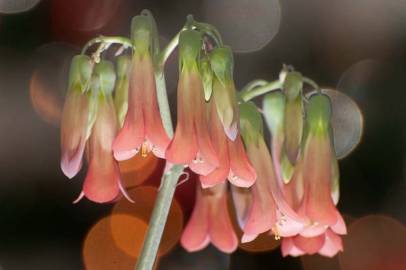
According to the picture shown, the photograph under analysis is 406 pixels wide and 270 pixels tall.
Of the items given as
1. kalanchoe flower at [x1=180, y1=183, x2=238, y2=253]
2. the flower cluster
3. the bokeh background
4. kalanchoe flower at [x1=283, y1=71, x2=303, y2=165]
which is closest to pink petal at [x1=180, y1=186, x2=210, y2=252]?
kalanchoe flower at [x1=180, y1=183, x2=238, y2=253]

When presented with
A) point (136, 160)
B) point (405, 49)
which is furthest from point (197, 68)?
point (405, 49)

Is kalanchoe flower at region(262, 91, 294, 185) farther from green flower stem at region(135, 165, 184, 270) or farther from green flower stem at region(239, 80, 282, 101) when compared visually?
green flower stem at region(135, 165, 184, 270)

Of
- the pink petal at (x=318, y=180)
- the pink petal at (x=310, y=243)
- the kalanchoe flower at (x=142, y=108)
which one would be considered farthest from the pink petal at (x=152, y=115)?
the pink petal at (x=310, y=243)

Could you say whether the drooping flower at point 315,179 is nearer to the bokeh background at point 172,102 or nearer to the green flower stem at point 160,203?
the green flower stem at point 160,203

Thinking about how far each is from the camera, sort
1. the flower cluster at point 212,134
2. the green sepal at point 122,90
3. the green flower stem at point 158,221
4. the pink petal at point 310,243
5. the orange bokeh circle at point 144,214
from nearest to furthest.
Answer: the green flower stem at point 158,221 → the flower cluster at point 212,134 → the green sepal at point 122,90 → the pink petal at point 310,243 → the orange bokeh circle at point 144,214

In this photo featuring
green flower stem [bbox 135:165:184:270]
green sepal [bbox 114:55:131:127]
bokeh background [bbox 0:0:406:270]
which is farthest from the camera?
bokeh background [bbox 0:0:406:270]

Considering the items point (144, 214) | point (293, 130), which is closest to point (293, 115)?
point (293, 130)
